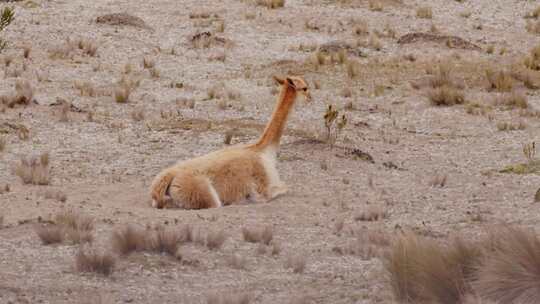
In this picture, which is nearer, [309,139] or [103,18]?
[309,139]

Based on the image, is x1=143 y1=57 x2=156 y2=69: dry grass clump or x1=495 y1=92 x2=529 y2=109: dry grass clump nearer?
x1=495 y1=92 x2=529 y2=109: dry grass clump

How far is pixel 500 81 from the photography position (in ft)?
70.7

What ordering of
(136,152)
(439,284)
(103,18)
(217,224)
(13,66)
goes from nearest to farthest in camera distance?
(439,284), (217,224), (136,152), (13,66), (103,18)

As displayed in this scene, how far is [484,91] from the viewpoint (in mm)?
21500

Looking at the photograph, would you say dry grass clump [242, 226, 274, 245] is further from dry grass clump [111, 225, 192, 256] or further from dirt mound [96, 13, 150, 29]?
dirt mound [96, 13, 150, 29]

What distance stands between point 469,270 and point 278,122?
4610 millimetres

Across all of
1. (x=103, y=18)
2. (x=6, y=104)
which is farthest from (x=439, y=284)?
(x=103, y=18)

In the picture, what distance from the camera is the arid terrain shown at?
9297 mm

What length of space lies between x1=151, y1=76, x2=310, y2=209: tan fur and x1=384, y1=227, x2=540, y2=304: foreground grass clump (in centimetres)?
349

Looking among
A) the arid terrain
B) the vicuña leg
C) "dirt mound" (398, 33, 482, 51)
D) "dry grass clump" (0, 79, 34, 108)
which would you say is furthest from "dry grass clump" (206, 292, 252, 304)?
"dirt mound" (398, 33, 482, 51)

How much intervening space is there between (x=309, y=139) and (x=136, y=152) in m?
2.31

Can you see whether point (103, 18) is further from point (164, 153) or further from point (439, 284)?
point (439, 284)

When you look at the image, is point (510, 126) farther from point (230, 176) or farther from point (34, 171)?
point (34, 171)

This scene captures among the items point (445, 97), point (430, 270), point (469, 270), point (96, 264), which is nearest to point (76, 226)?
point (96, 264)
